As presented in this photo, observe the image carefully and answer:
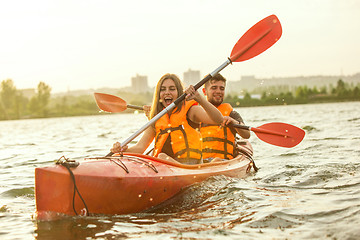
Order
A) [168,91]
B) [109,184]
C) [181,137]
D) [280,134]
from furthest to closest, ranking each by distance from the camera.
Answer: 1. [280,134]
2. [168,91]
3. [181,137]
4. [109,184]

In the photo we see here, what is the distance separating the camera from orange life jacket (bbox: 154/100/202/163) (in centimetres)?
480

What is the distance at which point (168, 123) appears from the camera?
489 centimetres

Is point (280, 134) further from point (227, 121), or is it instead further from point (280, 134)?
point (227, 121)

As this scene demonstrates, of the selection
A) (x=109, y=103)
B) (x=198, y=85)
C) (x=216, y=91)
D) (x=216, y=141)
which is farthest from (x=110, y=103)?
(x=198, y=85)

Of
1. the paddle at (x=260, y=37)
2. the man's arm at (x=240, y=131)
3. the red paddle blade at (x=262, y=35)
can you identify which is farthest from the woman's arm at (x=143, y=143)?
the red paddle blade at (x=262, y=35)

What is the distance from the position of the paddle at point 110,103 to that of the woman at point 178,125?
174 centimetres

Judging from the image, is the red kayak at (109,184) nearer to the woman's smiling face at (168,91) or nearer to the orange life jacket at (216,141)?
the woman's smiling face at (168,91)

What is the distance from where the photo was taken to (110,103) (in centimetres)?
673

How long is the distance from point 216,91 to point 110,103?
1.87 metres

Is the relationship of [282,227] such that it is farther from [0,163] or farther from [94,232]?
[0,163]

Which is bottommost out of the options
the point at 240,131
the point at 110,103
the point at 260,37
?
the point at 240,131

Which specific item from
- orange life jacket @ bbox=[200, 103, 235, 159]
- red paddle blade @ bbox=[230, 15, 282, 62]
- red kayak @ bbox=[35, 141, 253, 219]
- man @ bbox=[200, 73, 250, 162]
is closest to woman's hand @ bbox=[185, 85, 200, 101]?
red kayak @ bbox=[35, 141, 253, 219]

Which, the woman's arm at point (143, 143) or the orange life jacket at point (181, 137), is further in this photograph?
the woman's arm at point (143, 143)

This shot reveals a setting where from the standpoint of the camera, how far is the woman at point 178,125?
4.79m
